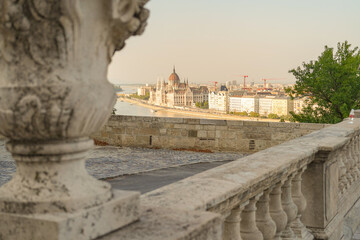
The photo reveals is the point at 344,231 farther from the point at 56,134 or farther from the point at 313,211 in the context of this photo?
the point at 56,134

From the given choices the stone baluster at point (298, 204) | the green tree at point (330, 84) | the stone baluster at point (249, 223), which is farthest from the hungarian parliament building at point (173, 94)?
the stone baluster at point (249, 223)

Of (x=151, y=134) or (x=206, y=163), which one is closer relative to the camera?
(x=206, y=163)

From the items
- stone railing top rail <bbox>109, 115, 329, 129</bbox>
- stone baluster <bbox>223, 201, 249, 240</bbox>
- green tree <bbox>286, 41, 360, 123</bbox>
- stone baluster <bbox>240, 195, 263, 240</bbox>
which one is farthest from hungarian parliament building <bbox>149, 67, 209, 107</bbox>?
stone baluster <bbox>223, 201, 249, 240</bbox>

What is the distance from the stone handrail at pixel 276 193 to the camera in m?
2.15

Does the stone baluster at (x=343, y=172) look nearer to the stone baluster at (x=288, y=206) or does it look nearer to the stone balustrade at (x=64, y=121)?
the stone baluster at (x=288, y=206)

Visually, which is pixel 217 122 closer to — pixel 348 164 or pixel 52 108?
pixel 348 164

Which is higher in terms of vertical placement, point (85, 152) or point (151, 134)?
point (85, 152)

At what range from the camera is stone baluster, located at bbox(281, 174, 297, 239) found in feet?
10.1

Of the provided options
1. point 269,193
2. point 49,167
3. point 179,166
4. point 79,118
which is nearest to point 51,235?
point 49,167

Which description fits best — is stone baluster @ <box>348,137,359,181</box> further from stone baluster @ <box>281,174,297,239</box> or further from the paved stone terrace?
the paved stone terrace

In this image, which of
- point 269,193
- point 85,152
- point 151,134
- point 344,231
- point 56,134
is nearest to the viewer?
point 56,134

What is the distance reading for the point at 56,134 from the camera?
1417 mm

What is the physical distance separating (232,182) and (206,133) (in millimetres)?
9420

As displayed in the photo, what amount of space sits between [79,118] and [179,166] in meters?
8.37
